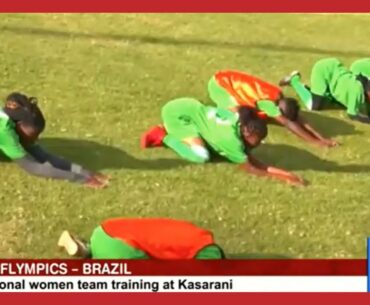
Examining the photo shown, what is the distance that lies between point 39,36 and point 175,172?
4168mm

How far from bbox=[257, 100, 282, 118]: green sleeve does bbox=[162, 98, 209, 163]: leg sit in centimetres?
89

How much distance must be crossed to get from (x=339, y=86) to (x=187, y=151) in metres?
2.46

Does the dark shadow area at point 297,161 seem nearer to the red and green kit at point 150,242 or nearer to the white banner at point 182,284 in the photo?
the red and green kit at point 150,242

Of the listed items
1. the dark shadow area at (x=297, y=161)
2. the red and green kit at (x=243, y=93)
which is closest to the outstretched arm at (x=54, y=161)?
the dark shadow area at (x=297, y=161)

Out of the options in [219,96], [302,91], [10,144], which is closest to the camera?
[10,144]

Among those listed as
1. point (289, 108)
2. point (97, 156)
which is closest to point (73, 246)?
point (97, 156)

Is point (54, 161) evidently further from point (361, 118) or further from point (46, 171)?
point (361, 118)

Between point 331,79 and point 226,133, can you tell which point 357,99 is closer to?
point 331,79

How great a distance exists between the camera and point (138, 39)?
1165 cm

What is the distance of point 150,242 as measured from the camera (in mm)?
6375

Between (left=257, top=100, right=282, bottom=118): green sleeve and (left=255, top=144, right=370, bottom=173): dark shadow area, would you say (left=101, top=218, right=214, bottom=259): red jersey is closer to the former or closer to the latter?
(left=255, top=144, right=370, bottom=173): dark shadow area

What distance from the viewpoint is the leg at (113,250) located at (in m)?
6.21

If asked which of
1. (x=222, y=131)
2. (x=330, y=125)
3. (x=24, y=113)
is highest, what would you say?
(x=330, y=125)

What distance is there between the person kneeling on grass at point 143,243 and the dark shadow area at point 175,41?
5294mm
